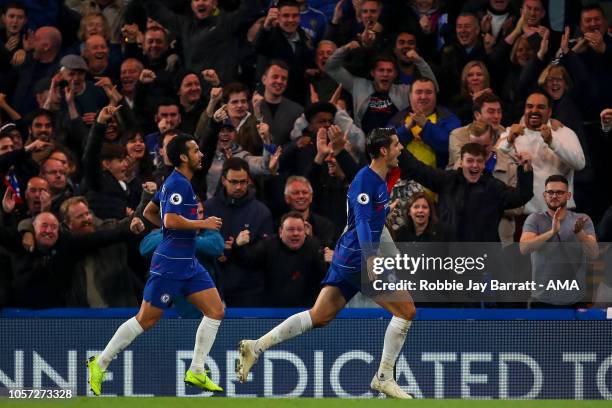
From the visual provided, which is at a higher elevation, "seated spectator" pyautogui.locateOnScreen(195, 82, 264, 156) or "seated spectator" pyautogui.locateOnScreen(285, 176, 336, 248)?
"seated spectator" pyautogui.locateOnScreen(195, 82, 264, 156)

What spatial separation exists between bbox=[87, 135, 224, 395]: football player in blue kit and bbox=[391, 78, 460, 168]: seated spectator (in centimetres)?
285

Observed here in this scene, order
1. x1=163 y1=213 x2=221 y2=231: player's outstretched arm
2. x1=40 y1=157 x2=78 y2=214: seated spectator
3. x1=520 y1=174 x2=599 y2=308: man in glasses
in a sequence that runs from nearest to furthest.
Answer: x1=163 y1=213 x2=221 y2=231: player's outstretched arm < x1=520 y1=174 x2=599 y2=308: man in glasses < x1=40 y1=157 x2=78 y2=214: seated spectator

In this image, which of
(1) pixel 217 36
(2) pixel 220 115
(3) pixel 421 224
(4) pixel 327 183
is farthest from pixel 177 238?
(1) pixel 217 36

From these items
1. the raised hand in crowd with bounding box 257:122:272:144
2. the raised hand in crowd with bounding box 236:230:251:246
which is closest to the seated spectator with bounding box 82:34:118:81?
the raised hand in crowd with bounding box 257:122:272:144

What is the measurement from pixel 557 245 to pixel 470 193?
34.6 inches

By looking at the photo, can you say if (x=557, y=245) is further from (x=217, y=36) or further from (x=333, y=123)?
(x=217, y=36)

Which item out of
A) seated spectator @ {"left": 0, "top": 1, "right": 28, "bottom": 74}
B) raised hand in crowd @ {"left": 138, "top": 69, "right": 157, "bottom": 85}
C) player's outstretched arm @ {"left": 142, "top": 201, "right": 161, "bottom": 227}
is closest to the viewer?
player's outstretched arm @ {"left": 142, "top": 201, "right": 161, "bottom": 227}

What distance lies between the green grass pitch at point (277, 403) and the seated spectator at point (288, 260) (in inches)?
76.7

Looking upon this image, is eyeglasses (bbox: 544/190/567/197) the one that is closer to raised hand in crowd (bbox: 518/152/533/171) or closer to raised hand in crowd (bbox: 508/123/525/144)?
raised hand in crowd (bbox: 518/152/533/171)

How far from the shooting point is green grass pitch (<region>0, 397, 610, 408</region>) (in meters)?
10.1

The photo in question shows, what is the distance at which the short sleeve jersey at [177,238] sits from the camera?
10.6 metres

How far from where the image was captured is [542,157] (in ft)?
42.7

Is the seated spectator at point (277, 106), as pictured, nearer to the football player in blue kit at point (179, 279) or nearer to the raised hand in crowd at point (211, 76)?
the raised hand in crowd at point (211, 76)

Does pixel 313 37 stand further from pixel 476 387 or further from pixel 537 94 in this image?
pixel 476 387
